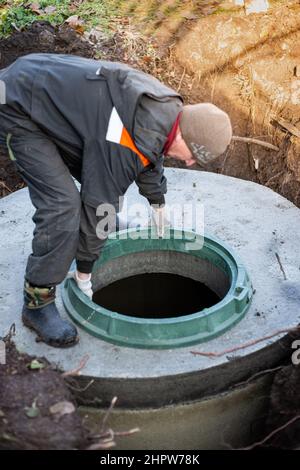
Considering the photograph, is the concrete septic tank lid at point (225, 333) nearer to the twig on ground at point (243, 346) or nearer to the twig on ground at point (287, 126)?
the twig on ground at point (243, 346)

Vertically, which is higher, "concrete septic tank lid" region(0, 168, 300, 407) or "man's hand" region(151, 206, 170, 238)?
"man's hand" region(151, 206, 170, 238)

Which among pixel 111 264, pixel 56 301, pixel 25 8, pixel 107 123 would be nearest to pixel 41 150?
pixel 107 123

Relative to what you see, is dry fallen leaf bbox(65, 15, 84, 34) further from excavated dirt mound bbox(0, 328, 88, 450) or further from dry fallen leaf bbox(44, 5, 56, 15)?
excavated dirt mound bbox(0, 328, 88, 450)

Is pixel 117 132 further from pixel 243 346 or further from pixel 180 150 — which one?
pixel 243 346

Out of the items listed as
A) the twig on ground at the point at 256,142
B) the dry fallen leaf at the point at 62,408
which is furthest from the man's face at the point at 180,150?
the twig on ground at the point at 256,142

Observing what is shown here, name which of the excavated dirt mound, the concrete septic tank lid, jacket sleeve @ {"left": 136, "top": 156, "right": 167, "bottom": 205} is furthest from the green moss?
the excavated dirt mound

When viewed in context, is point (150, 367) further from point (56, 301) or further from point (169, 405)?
point (56, 301)

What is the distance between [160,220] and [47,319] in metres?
1.03

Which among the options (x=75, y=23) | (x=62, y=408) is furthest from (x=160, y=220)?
(x=75, y=23)

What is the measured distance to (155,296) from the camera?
172 inches

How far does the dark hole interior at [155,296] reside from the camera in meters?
4.18

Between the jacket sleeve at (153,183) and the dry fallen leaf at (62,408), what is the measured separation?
1358 mm

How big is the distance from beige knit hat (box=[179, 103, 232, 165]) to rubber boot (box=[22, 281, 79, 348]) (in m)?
1.10

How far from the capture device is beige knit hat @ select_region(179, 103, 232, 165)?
2.75 m
